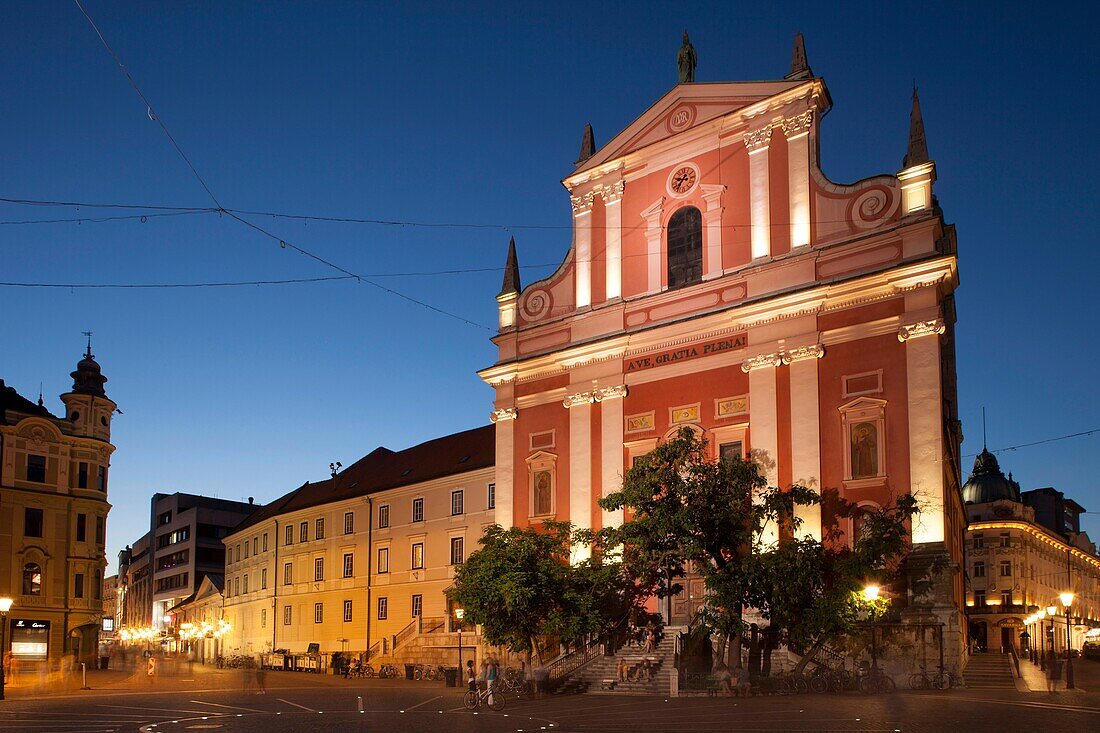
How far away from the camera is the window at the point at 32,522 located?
188 feet

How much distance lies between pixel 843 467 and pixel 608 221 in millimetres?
13912

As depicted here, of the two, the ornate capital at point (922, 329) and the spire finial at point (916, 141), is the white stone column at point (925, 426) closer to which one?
the ornate capital at point (922, 329)

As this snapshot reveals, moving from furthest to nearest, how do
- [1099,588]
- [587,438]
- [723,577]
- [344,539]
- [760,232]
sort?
1. [1099,588]
2. [344,539]
3. [587,438]
4. [760,232]
5. [723,577]

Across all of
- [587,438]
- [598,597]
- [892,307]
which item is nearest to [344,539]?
[587,438]

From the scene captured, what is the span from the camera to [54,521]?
2313 inches

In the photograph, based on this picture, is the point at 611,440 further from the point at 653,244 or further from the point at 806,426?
the point at 806,426

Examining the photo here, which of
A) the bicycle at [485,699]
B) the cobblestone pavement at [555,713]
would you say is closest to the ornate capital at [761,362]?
the cobblestone pavement at [555,713]

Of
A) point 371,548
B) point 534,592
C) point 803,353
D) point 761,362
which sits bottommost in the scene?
point 534,592

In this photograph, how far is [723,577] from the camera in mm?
29781

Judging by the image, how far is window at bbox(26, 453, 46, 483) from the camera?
57.9 m

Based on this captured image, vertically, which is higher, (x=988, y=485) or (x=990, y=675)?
(x=988, y=485)

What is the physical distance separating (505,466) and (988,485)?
70.4 meters

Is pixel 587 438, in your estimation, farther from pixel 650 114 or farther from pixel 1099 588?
pixel 1099 588

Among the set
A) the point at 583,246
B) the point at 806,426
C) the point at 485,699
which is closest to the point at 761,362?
the point at 806,426
